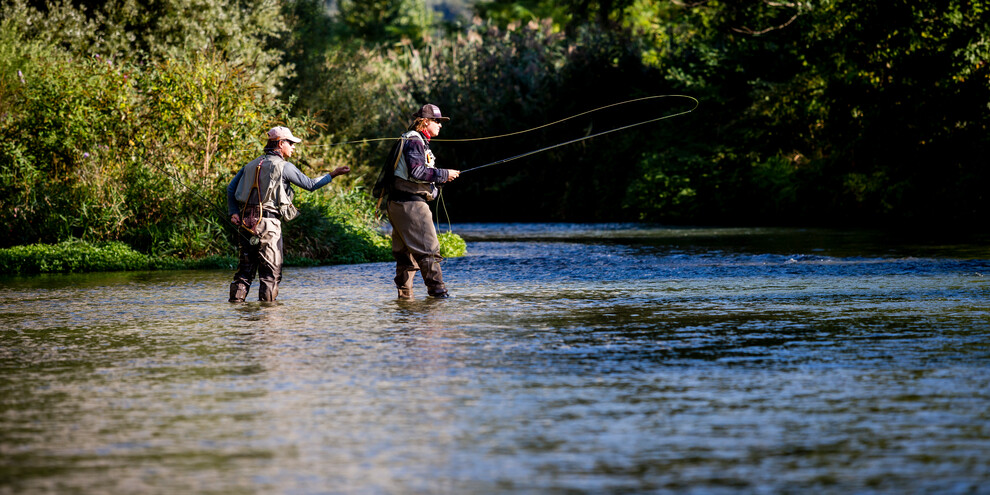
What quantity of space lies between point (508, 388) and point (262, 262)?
5.86 m

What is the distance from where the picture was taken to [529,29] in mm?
43406

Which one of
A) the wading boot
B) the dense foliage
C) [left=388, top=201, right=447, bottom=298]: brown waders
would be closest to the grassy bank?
the dense foliage

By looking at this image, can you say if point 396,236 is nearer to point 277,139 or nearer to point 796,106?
point 277,139

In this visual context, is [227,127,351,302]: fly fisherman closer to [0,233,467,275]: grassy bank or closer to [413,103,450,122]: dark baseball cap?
[413,103,450,122]: dark baseball cap

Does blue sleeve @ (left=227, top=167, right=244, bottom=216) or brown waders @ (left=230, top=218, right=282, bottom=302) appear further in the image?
blue sleeve @ (left=227, top=167, right=244, bottom=216)

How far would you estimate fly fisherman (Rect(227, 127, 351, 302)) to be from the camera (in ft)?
42.7

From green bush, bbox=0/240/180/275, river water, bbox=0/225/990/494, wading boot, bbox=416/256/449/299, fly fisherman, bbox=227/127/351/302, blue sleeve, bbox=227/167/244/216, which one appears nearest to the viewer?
river water, bbox=0/225/990/494

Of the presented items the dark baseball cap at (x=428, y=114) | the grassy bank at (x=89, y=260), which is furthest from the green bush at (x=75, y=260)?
the dark baseball cap at (x=428, y=114)

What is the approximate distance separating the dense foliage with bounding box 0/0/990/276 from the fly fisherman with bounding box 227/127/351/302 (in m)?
4.28

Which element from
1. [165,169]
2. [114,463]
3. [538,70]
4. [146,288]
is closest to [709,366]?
[114,463]

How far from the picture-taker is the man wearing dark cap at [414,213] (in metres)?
13.3

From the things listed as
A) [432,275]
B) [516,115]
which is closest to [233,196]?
[432,275]

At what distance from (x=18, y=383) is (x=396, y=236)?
5835 mm

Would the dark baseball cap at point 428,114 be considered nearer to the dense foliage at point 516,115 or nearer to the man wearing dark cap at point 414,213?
the man wearing dark cap at point 414,213
